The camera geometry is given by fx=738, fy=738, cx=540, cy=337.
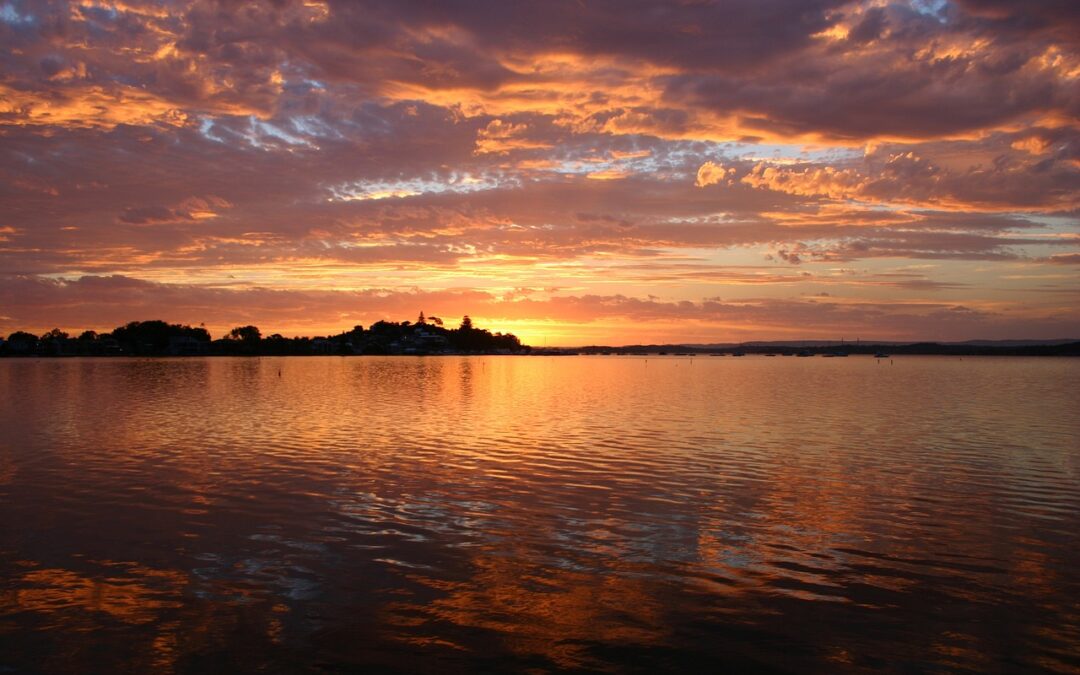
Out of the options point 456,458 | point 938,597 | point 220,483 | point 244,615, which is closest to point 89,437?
point 220,483

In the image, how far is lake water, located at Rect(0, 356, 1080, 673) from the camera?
1301cm

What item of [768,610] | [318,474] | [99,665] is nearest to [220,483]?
[318,474]

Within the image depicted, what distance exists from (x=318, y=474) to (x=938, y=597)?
22.2m

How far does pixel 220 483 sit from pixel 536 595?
16.6m

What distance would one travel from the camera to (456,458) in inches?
1344

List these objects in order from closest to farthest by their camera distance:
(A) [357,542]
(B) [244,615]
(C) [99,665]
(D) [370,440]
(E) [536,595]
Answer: (C) [99,665], (B) [244,615], (E) [536,595], (A) [357,542], (D) [370,440]

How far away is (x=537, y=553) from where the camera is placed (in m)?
18.8

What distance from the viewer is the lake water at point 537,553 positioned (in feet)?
42.7

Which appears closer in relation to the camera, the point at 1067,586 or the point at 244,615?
the point at 244,615

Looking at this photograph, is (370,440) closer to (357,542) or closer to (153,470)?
(153,470)

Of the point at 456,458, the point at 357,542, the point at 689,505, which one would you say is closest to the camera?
the point at 357,542

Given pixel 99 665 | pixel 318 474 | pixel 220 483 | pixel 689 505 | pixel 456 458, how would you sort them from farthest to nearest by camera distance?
pixel 456 458 < pixel 318 474 < pixel 220 483 < pixel 689 505 < pixel 99 665

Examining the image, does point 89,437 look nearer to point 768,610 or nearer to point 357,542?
point 357,542

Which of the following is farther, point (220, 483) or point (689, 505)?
point (220, 483)
